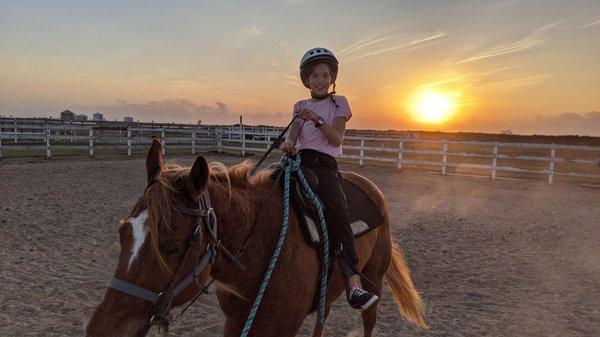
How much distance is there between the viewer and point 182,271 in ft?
5.62

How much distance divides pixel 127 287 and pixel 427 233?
748 cm

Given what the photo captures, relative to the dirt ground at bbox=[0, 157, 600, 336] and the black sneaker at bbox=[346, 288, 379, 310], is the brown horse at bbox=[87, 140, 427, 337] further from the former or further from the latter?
the dirt ground at bbox=[0, 157, 600, 336]

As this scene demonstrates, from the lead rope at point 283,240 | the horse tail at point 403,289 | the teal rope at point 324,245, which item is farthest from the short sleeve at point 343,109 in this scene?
the horse tail at point 403,289

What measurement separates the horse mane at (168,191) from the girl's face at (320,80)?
0.95 meters

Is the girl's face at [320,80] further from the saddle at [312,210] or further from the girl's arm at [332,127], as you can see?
the saddle at [312,210]

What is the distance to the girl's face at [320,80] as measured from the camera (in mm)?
2717

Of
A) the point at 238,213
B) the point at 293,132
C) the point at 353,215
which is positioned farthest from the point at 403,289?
the point at 238,213

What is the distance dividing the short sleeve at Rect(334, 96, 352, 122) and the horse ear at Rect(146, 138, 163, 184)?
1224 mm

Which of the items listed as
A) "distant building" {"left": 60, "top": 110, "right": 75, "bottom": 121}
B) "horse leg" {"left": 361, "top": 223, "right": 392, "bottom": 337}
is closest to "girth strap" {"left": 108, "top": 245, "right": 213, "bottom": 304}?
"horse leg" {"left": 361, "top": 223, "right": 392, "bottom": 337}

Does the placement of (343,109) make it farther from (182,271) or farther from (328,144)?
(182,271)

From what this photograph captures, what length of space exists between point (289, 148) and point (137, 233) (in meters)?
1.20

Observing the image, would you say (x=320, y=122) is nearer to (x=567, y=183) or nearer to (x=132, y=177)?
(x=132, y=177)

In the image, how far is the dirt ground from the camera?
4.39 m

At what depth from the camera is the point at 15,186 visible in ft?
37.0
